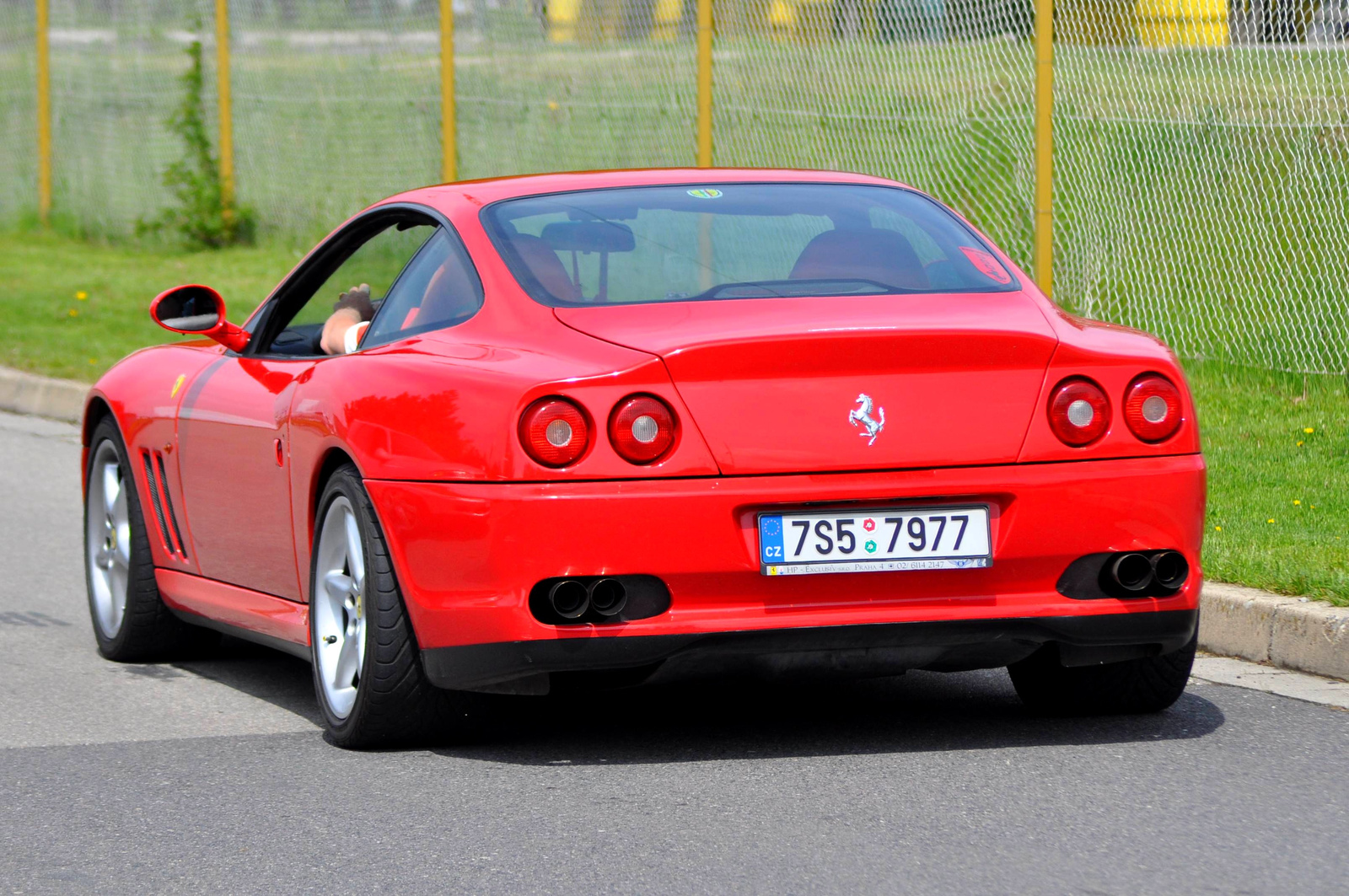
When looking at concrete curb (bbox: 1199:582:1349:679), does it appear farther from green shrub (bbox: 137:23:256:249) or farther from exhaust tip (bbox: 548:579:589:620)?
green shrub (bbox: 137:23:256:249)

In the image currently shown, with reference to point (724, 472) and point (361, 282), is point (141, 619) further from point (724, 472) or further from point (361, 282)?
point (724, 472)

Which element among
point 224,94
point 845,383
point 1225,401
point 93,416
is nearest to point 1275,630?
point 845,383

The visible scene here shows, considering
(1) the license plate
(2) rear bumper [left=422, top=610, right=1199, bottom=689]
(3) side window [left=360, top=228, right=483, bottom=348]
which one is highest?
(3) side window [left=360, top=228, right=483, bottom=348]

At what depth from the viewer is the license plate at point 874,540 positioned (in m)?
4.72

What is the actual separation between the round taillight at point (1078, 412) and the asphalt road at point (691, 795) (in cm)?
75

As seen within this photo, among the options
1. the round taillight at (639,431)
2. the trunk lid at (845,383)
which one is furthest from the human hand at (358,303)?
the round taillight at (639,431)

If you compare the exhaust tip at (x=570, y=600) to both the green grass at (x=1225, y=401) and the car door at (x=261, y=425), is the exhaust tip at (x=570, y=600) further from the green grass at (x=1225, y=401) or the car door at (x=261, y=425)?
the green grass at (x=1225, y=401)

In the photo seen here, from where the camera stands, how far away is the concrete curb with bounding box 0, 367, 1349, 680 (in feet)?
19.6

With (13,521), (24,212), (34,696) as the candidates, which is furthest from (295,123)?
(34,696)

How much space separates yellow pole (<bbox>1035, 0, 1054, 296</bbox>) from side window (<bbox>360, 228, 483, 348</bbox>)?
5.72m

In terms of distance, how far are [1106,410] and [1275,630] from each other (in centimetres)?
160

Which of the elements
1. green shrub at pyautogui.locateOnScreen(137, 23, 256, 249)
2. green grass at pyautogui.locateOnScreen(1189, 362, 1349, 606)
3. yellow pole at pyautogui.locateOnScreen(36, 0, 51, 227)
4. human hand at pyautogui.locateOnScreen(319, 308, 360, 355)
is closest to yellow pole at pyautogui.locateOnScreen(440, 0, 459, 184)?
green shrub at pyautogui.locateOnScreen(137, 23, 256, 249)

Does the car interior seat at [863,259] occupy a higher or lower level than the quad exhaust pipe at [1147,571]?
higher

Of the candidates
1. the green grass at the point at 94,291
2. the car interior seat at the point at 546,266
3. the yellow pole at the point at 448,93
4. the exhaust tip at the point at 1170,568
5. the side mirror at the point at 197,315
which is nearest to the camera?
the exhaust tip at the point at 1170,568
